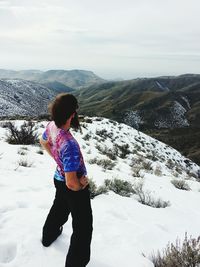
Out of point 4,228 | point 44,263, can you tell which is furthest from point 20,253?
point 4,228

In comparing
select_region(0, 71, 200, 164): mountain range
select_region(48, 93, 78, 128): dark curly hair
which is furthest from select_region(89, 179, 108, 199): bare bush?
select_region(0, 71, 200, 164): mountain range

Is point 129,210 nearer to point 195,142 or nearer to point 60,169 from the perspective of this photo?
point 60,169

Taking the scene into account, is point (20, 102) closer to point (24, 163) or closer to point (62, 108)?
point (24, 163)

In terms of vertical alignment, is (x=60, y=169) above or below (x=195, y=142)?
above

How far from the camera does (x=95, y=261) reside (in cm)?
358

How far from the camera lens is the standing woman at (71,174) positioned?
2.85 meters

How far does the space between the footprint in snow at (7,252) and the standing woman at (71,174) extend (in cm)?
69

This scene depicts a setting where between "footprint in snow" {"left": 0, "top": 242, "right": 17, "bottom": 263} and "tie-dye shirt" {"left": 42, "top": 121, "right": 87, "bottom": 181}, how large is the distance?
1112mm

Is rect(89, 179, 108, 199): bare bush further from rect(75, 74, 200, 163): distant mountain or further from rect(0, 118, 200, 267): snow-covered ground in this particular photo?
rect(75, 74, 200, 163): distant mountain

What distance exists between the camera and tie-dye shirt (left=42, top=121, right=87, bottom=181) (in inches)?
111

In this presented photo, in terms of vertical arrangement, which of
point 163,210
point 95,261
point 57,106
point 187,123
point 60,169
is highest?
point 57,106

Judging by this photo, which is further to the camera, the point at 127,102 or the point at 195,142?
the point at 127,102

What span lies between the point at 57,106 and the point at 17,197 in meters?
2.73

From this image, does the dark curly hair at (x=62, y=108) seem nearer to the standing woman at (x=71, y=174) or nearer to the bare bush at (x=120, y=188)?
the standing woman at (x=71, y=174)
